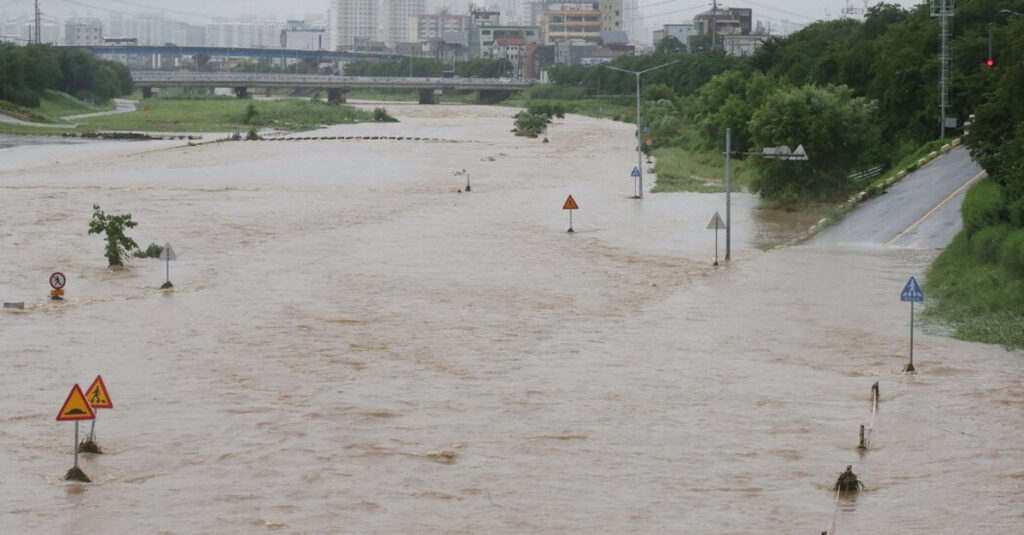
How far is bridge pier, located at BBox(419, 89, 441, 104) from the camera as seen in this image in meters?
196

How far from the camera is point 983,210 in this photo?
38.9 metres

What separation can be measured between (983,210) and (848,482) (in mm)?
21408

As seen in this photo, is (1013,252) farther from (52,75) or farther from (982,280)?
(52,75)

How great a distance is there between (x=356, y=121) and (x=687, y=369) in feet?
393

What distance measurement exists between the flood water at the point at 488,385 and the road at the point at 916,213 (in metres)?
1.75

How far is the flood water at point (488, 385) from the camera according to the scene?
19016mm

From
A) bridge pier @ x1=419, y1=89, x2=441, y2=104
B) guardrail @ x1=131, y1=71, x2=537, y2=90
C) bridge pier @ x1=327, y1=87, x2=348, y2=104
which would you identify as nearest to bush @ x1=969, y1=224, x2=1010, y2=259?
guardrail @ x1=131, y1=71, x2=537, y2=90

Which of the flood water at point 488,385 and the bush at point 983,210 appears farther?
the bush at point 983,210

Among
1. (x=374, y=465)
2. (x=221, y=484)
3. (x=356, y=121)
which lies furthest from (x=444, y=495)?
(x=356, y=121)

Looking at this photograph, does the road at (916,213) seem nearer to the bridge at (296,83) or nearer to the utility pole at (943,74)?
the utility pole at (943,74)

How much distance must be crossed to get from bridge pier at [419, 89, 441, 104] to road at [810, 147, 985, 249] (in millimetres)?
141540

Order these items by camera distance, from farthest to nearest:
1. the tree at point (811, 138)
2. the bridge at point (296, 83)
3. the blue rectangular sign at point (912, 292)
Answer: the bridge at point (296, 83) → the tree at point (811, 138) → the blue rectangular sign at point (912, 292)

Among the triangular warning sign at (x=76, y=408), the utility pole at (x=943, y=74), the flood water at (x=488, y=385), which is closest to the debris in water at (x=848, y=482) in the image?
the flood water at (x=488, y=385)

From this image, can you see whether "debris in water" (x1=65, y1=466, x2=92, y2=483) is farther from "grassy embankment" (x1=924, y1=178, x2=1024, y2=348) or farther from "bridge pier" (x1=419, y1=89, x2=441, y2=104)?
"bridge pier" (x1=419, y1=89, x2=441, y2=104)
